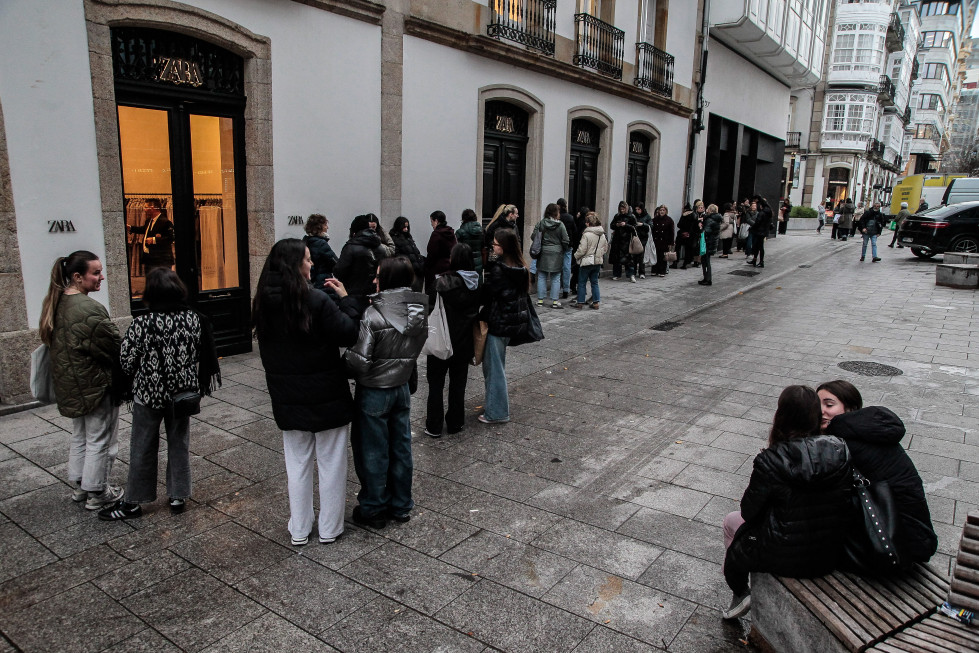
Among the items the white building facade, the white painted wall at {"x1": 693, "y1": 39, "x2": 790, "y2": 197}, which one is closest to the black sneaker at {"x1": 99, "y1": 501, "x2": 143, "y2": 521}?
the white painted wall at {"x1": 693, "y1": 39, "x2": 790, "y2": 197}

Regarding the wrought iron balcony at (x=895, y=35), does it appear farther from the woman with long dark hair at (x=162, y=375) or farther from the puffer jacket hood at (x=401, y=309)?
the woman with long dark hair at (x=162, y=375)

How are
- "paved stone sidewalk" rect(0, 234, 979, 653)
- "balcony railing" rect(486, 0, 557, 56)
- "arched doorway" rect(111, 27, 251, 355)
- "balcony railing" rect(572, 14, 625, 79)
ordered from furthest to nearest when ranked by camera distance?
"balcony railing" rect(572, 14, 625, 79) → "balcony railing" rect(486, 0, 557, 56) → "arched doorway" rect(111, 27, 251, 355) → "paved stone sidewalk" rect(0, 234, 979, 653)

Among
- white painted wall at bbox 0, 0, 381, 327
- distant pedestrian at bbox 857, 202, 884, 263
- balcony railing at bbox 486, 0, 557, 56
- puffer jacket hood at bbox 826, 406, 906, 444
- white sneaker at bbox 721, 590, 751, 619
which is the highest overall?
balcony railing at bbox 486, 0, 557, 56

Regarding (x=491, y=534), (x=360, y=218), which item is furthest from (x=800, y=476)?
(x=360, y=218)

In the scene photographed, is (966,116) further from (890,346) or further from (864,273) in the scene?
(890,346)

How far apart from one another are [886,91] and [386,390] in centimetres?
5881

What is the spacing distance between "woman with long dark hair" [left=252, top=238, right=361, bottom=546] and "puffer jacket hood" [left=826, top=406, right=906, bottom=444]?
2.64m

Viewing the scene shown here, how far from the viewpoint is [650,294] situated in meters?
14.4

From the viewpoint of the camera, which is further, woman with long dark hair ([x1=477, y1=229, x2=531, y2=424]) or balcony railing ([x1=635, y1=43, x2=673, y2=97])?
balcony railing ([x1=635, y1=43, x2=673, y2=97])

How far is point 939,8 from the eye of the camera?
6994cm

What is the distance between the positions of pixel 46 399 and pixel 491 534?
2.99 m

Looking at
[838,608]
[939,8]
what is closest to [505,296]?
[838,608]

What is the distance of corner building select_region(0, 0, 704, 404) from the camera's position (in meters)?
6.61

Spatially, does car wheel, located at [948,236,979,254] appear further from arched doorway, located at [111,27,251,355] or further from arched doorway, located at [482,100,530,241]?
arched doorway, located at [111,27,251,355]
